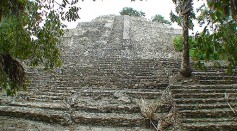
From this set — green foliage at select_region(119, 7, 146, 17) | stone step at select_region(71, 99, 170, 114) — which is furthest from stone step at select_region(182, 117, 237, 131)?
green foliage at select_region(119, 7, 146, 17)

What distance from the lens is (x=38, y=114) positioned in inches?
277

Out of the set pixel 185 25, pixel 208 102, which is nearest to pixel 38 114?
pixel 208 102

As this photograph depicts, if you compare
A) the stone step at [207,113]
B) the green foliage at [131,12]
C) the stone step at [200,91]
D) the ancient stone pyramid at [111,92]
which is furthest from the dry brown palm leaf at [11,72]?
the green foliage at [131,12]

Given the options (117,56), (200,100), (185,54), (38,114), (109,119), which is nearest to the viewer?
(109,119)

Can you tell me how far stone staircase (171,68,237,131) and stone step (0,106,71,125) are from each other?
2.81m

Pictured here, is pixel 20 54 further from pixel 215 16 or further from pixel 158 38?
pixel 158 38

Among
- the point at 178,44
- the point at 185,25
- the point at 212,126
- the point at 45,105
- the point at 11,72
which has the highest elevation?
the point at 185,25

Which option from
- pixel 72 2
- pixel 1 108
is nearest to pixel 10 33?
pixel 72 2

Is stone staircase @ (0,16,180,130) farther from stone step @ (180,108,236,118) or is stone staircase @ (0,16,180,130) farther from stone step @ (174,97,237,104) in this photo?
stone step @ (180,108,236,118)

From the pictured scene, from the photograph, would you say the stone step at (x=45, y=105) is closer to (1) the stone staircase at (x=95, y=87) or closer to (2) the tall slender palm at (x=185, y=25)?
(1) the stone staircase at (x=95, y=87)

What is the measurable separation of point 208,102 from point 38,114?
4331 millimetres

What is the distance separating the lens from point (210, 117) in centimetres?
689

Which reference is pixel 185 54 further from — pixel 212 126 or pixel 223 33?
pixel 223 33

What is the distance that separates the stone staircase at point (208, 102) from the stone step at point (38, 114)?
281 centimetres
